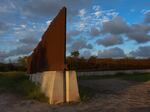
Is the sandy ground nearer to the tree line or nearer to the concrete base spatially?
the concrete base

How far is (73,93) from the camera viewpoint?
46.5 feet

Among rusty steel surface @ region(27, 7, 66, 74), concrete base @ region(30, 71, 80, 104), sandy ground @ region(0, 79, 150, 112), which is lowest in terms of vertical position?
sandy ground @ region(0, 79, 150, 112)

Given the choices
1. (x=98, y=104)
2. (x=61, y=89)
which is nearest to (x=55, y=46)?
(x=61, y=89)

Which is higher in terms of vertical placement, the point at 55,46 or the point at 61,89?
the point at 55,46

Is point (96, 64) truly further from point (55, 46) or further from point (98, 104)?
Result: point (98, 104)

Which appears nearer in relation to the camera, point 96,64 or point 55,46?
point 55,46

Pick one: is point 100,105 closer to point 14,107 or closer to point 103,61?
point 14,107

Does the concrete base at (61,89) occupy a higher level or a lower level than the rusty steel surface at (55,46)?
lower

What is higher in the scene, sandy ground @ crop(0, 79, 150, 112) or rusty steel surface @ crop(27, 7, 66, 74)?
rusty steel surface @ crop(27, 7, 66, 74)

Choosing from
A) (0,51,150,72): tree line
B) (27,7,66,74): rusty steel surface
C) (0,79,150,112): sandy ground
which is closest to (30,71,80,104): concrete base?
(27,7,66,74): rusty steel surface

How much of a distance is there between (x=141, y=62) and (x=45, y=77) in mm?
24576

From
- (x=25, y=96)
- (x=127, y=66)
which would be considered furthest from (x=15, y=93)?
(x=127, y=66)

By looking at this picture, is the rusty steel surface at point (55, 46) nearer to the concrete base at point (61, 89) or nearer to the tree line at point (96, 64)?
the concrete base at point (61, 89)

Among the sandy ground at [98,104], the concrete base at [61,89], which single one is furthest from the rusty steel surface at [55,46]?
the sandy ground at [98,104]
